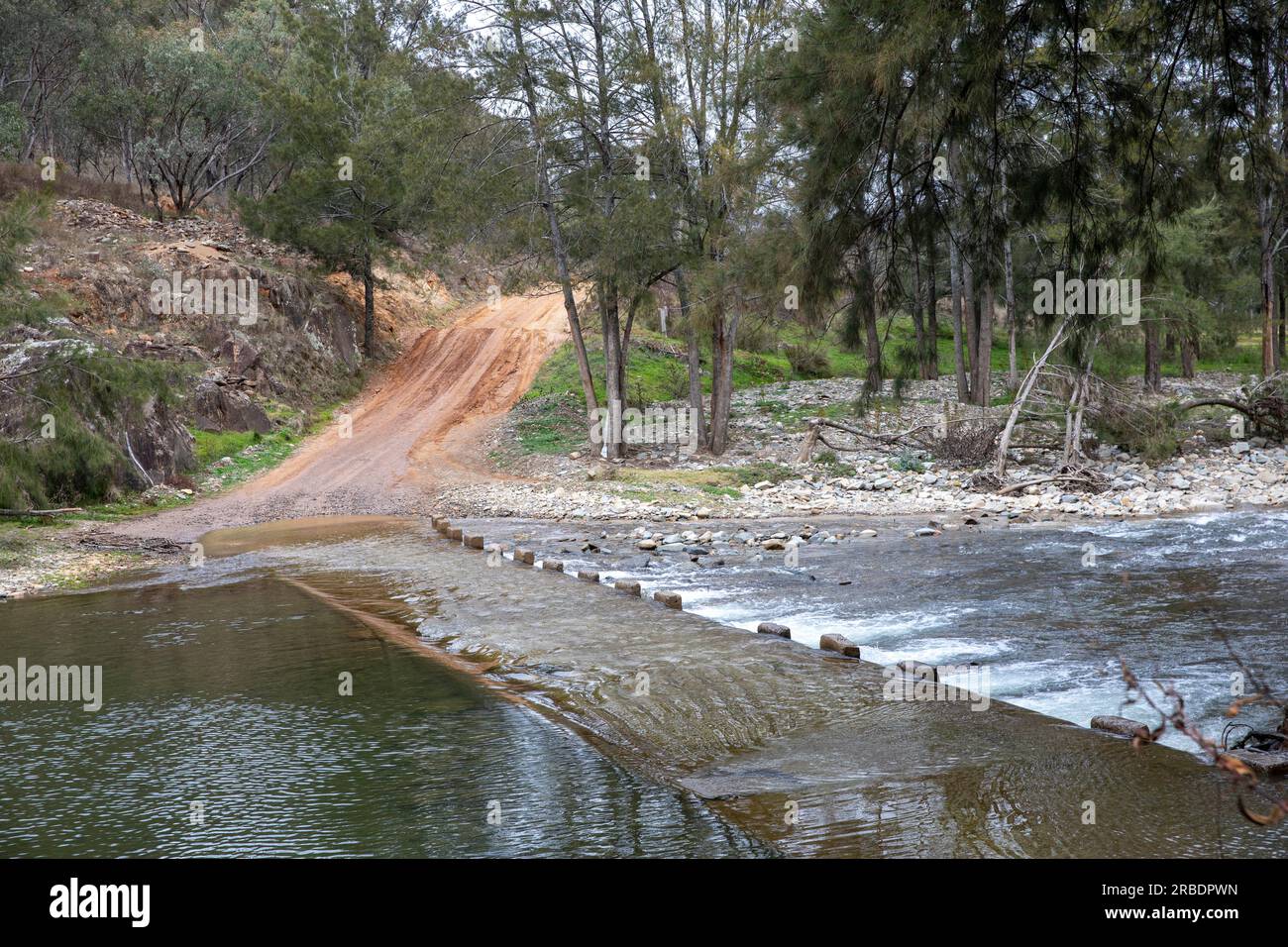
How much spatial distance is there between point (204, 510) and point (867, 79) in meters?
16.5

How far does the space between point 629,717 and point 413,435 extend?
71.6 ft

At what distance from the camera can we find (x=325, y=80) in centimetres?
3416

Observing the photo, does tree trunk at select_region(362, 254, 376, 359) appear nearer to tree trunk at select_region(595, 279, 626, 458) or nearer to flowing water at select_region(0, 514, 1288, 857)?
tree trunk at select_region(595, 279, 626, 458)

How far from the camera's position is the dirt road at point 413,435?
2019 cm

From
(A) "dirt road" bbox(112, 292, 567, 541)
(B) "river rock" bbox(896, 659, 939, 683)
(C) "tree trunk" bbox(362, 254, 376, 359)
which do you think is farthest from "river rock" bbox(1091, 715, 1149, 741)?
(C) "tree trunk" bbox(362, 254, 376, 359)

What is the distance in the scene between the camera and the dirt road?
795 inches

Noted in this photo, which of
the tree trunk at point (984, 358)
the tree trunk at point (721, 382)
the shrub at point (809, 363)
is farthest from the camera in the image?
the shrub at point (809, 363)

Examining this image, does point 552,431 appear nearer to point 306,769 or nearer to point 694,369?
point 694,369

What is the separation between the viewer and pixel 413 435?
27516 millimetres

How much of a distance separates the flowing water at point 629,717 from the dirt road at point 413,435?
24.7 feet

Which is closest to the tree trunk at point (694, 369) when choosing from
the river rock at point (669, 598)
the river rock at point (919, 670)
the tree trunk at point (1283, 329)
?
the river rock at point (669, 598)

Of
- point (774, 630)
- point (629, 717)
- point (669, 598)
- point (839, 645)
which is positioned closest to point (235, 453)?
point (669, 598)

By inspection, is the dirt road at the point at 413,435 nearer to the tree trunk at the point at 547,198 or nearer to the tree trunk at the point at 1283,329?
the tree trunk at the point at 547,198

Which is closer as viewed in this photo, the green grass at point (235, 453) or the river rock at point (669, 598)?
the river rock at point (669, 598)
